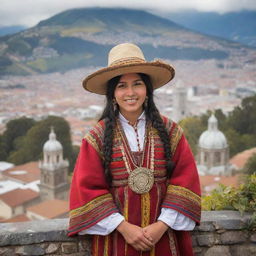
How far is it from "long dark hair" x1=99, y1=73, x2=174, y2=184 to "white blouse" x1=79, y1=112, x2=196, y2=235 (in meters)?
0.06

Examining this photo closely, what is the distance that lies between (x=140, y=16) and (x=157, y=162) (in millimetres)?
115637

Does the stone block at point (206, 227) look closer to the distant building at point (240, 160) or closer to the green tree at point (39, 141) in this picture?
the distant building at point (240, 160)

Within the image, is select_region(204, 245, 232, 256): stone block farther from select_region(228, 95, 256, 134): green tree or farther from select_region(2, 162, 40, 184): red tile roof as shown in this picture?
select_region(228, 95, 256, 134): green tree

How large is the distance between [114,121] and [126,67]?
0.35 meters

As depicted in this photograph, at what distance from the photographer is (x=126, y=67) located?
192 cm

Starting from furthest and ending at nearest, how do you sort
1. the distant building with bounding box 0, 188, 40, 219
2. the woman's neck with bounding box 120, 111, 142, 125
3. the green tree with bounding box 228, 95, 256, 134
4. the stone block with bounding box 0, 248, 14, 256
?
1. the green tree with bounding box 228, 95, 256, 134
2. the distant building with bounding box 0, 188, 40, 219
3. the stone block with bounding box 0, 248, 14, 256
4. the woman's neck with bounding box 120, 111, 142, 125

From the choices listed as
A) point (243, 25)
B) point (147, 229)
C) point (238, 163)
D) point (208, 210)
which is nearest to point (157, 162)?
point (147, 229)

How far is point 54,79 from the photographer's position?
8262 cm

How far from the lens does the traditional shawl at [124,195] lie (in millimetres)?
1937

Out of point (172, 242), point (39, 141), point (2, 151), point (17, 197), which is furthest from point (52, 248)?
point (2, 151)

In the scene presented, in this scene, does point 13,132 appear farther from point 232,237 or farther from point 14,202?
point 232,237

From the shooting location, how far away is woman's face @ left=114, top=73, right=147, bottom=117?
203cm

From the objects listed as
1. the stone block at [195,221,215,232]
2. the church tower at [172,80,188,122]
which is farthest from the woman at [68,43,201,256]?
the church tower at [172,80,188,122]

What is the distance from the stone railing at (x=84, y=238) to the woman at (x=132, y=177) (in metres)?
0.31
